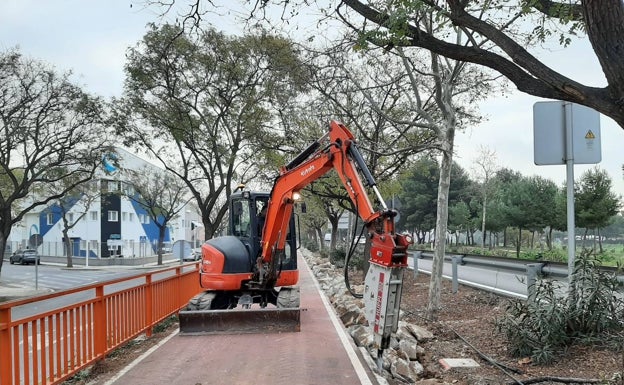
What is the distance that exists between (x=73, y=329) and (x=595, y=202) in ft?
106

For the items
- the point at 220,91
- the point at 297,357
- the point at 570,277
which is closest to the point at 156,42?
the point at 220,91

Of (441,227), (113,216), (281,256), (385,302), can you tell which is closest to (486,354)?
(385,302)

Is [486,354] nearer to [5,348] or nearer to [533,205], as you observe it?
[5,348]

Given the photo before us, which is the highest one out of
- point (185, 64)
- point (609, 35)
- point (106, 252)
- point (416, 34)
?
point (185, 64)

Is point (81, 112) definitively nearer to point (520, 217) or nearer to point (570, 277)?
point (570, 277)

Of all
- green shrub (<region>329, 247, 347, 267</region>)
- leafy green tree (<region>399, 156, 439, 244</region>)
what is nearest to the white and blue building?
green shrub (<region>329, 247, 347, 267</region>)

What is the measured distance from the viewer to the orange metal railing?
4914mm

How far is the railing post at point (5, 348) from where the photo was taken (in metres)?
4.68

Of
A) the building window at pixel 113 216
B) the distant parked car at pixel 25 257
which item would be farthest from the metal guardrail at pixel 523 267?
the building window at pixel 113 216

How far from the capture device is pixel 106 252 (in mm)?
55969

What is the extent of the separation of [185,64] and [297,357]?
15.1 metres

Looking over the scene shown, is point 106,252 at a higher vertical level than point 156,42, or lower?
lower

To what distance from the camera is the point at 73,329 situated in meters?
6.14

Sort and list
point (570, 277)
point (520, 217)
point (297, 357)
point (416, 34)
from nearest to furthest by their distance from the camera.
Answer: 1. point (416, 34)
2. point (570, 277)
3. point (297, 357)
4. point (520, 217)
